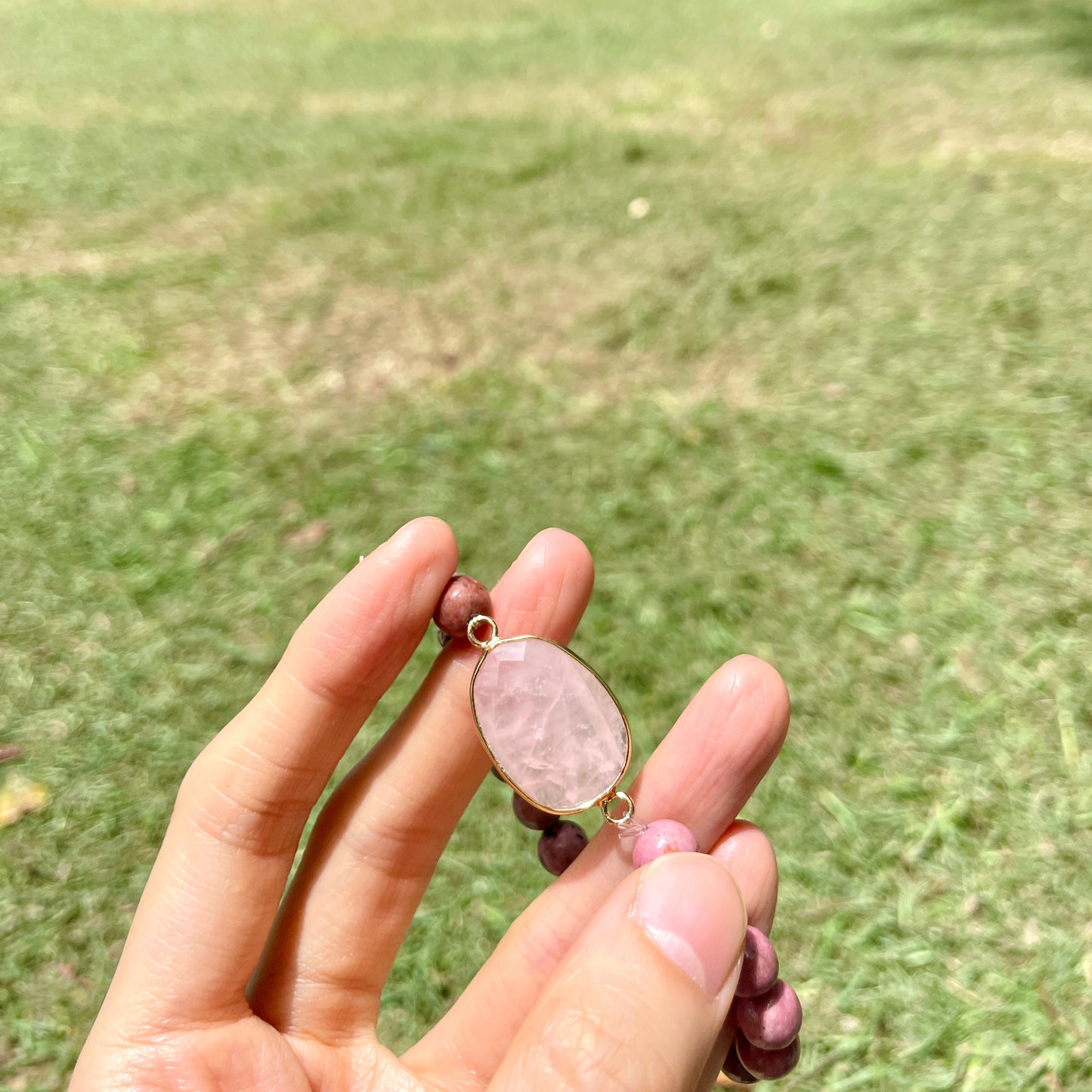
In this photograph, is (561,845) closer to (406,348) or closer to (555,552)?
(555,552)

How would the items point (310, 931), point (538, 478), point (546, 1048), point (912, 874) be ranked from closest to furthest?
point (546, 1048) → point (310, 931) → point (912, 874) → point (538, 478)

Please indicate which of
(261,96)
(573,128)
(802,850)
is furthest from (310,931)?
(261,96)

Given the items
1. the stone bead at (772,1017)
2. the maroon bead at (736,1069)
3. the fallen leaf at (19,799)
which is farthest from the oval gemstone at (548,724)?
the fallen leaf at (19,799)

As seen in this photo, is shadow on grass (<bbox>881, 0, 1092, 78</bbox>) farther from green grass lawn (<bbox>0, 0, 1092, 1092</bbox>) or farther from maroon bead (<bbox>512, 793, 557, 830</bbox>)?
maroon bead (<bbox>512, 793, 557, 830</bbox>)

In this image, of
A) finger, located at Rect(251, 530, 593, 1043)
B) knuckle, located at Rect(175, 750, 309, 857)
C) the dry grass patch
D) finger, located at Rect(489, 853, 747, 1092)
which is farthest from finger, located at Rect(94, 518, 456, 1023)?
the dry grass patch

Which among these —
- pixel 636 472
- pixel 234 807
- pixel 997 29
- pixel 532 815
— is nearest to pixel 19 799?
pixel 234 807

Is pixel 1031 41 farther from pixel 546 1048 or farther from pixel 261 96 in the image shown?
pixel 546 1048

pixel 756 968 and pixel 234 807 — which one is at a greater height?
pixel 234 807
